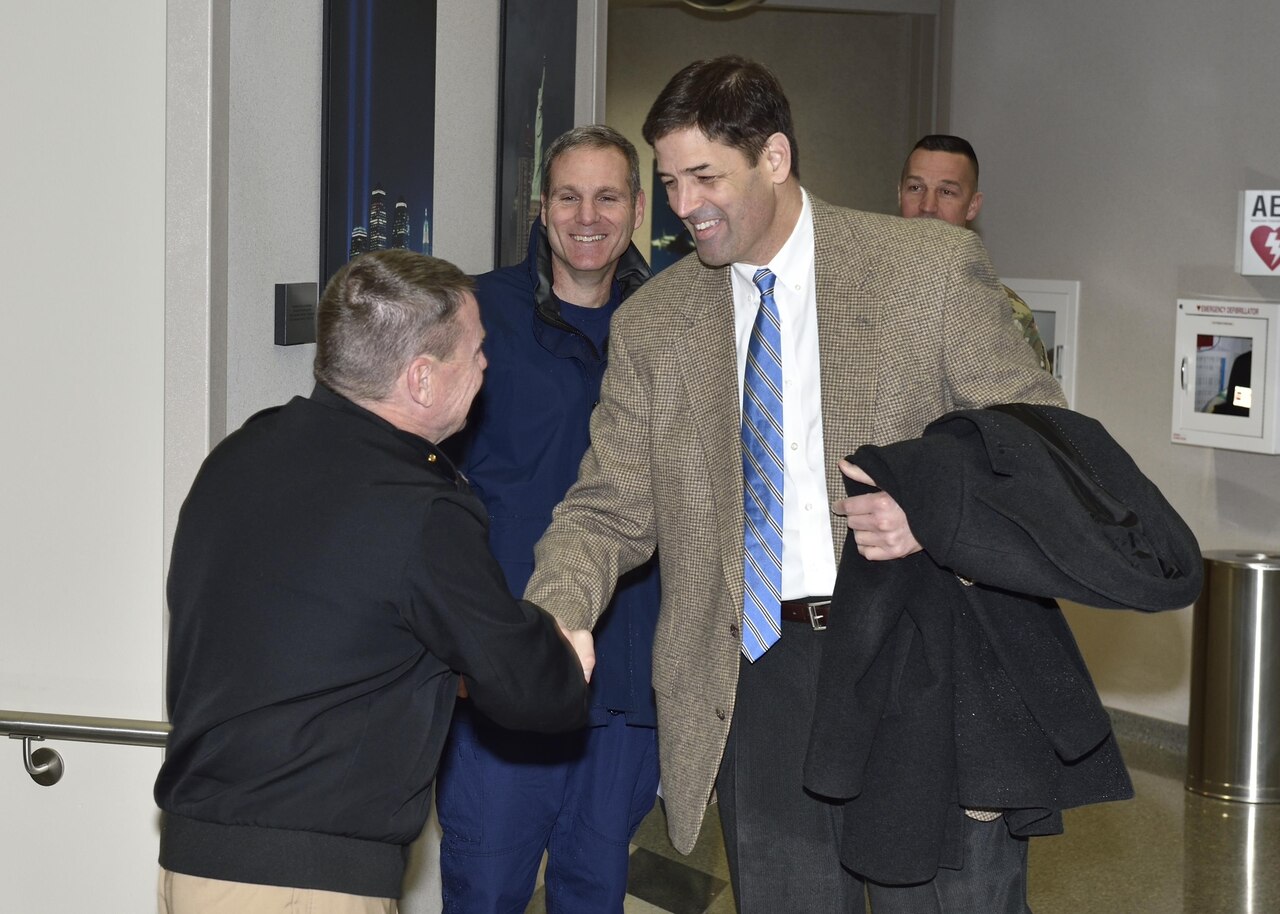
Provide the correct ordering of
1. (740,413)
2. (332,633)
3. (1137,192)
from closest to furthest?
(332,633) → (740,413) → (1137,192)

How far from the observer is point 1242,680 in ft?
16.8

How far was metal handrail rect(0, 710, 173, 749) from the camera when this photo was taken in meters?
2.44

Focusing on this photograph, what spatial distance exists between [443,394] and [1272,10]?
4293mm

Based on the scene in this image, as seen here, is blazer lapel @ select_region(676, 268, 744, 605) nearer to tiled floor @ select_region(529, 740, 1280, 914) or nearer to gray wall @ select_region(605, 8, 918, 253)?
tiled floor @ select_region(529, 740, 1280, 914)

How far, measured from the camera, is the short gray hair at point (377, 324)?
6.61ft

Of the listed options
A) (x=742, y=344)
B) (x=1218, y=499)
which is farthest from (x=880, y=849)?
(x=1218, y=499)

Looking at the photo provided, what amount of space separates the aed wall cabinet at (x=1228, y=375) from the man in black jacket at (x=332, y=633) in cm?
396

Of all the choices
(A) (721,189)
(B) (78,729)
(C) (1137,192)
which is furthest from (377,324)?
(C) (1137,192)

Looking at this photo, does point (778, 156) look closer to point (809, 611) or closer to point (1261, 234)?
point (809, 611)

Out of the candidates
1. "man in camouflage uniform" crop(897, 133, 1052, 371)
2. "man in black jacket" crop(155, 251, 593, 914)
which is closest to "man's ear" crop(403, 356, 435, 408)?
"man in black jacket" crop(155, 251, 593, 914)

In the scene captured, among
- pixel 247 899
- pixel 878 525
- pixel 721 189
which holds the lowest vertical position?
pixel 247 899

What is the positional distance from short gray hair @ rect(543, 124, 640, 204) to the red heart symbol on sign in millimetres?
2903

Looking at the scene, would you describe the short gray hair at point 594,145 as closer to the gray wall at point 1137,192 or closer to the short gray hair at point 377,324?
→ the short gray hair at point 377,324

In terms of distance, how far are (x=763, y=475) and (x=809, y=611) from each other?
0.75ft
